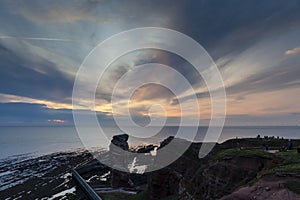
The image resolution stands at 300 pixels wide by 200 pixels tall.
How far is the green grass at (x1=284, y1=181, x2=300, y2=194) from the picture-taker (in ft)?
39.6

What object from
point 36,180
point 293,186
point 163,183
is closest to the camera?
point 293,186

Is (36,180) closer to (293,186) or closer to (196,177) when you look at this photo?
(196,177)

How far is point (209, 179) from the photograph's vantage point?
18.5 metres

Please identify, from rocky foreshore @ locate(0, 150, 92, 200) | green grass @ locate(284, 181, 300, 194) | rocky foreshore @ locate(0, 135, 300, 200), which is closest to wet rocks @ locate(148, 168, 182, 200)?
rocky foreshore @ locate(0, 135, 300, 200)

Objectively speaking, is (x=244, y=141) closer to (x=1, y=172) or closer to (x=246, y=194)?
(x=246, y=194)

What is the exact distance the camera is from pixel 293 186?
12.5m

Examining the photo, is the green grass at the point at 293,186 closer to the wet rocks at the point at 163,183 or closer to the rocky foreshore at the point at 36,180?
the wet rocks at the point at 163,183

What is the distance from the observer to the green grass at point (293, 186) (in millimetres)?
12081

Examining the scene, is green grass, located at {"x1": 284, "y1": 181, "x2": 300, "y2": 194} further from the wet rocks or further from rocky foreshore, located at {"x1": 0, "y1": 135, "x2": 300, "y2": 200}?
the wet rocks

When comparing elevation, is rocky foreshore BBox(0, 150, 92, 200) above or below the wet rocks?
below

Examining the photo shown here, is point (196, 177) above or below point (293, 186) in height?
below

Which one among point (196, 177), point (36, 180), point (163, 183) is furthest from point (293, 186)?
point (36, 180)

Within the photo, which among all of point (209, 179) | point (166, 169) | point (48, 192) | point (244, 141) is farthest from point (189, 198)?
point (48, 192)

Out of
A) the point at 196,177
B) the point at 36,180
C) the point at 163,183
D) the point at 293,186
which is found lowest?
the point at 36,180
